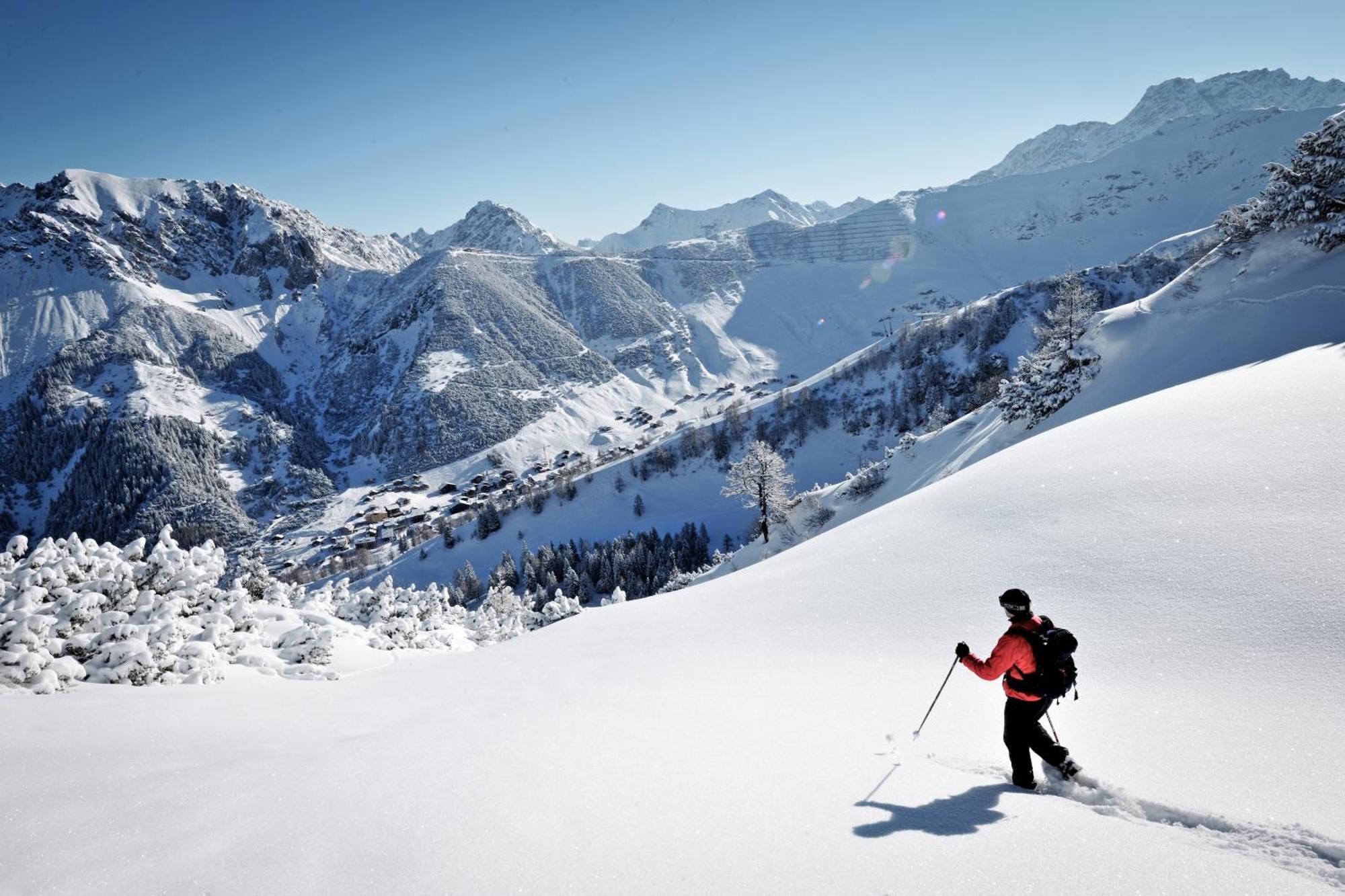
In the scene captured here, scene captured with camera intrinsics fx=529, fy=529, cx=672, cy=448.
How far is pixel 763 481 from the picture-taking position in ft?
137

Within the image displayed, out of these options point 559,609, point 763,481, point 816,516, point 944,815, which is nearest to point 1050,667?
point 944,815

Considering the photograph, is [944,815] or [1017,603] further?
[1017,603]

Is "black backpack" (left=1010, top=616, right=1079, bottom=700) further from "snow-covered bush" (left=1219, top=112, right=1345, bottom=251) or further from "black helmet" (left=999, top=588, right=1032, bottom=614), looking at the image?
"snow-covered bush" (left=1219, top=112, right=1345, bottom=251)

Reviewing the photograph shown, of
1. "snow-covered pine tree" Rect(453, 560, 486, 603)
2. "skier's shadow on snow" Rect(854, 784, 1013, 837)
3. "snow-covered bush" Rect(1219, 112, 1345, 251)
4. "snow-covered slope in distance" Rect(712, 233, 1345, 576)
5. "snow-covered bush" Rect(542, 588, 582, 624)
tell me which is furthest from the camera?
"snow-covered pine tree" Rect(453, 560, 486, 603)

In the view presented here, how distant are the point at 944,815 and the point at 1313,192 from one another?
38.6m

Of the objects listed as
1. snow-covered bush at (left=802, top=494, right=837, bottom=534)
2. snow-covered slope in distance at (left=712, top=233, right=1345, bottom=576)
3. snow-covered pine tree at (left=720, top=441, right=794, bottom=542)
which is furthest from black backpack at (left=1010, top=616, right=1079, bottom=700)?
snow-covered bush at (left=802, top=494, right=837, bottom=534)

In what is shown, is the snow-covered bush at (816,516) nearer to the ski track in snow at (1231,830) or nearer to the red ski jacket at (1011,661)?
the red ski jacket at (1011,661)

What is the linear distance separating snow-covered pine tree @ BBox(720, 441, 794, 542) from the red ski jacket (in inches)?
1412

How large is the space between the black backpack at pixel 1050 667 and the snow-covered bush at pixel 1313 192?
33.3 metres

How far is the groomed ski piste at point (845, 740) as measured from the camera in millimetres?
3439

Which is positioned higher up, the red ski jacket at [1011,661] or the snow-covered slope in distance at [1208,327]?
the snow-covered slope in distance at [1208,327]

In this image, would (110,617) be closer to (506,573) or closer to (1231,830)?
→ (1231,830)

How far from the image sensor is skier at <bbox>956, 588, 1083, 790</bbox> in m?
4.48

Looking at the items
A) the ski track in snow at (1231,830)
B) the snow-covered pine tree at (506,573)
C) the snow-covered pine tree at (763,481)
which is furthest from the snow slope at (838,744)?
the snow-covered pine tree at (506,573)
